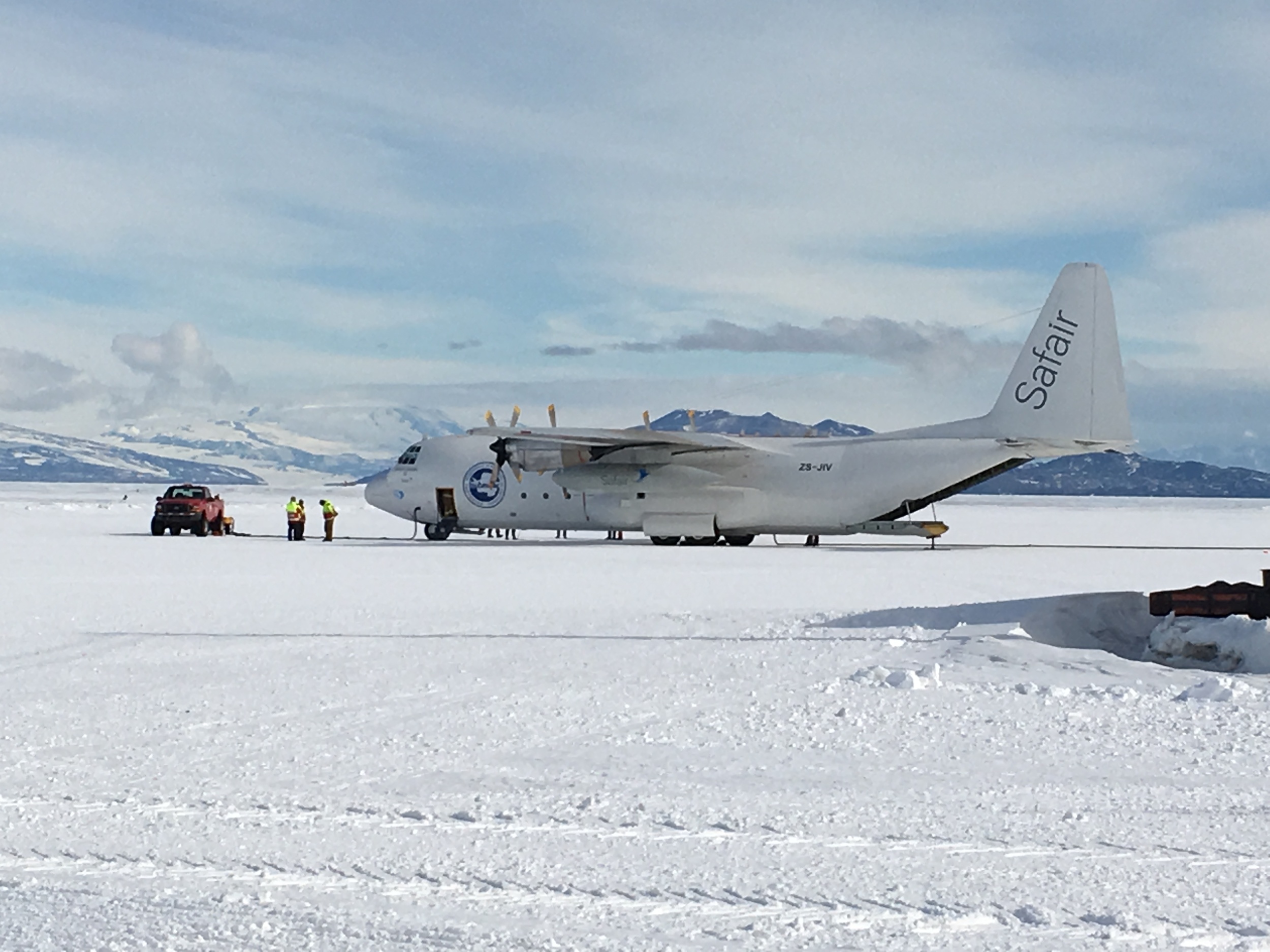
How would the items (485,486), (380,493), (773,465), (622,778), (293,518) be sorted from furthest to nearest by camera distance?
→ (380,493), (293,518), (485,486), (773,465), (622,778)

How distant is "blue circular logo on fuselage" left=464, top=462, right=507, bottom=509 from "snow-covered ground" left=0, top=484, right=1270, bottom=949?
18343mm

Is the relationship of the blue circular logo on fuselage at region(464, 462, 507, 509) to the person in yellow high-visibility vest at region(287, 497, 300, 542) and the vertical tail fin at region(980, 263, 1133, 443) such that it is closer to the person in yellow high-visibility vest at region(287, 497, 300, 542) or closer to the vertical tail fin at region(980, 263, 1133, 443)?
the person in yellow high-visibility vest at region(287, 497, 300, 542)

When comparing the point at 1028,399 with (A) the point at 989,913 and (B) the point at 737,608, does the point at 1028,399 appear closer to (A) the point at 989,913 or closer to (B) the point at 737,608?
(B) the point at 737,608

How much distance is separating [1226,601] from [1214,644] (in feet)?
2.68

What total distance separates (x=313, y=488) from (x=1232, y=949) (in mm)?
141086

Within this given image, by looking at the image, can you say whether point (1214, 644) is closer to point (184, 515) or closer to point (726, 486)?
point (726, 486)

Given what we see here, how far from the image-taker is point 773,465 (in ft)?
111

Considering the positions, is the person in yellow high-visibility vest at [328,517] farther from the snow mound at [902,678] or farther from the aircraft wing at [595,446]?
the snow mound at [902,678]

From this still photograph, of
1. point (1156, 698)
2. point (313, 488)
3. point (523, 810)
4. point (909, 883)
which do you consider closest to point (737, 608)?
point (1156, 698)

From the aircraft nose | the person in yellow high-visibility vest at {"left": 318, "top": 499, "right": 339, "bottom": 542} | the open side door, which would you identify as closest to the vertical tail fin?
the open side door

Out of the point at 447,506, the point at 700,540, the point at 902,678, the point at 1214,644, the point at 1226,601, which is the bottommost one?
the point at 902,678

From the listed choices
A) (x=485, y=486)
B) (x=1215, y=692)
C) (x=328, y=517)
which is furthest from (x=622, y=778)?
(x=328, y=517)

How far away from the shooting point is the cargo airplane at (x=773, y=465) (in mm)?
30438

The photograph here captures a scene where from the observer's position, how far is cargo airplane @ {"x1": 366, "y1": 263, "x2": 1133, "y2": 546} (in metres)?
30.4
